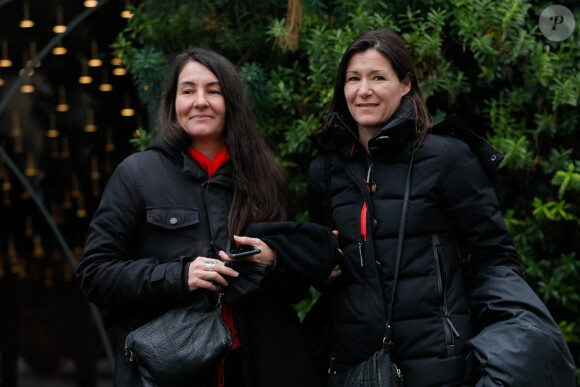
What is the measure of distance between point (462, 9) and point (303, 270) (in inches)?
69.4

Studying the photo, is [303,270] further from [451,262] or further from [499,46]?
[499,46]

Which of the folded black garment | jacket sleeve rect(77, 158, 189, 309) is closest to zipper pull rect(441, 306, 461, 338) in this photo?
the folded black garment

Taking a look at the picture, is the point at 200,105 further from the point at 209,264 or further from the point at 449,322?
the point at 449,322

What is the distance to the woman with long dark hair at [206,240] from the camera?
2.68 meters

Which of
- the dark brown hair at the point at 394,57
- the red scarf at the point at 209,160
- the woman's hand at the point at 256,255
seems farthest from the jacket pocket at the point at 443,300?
the red scarf at the point at 209,160

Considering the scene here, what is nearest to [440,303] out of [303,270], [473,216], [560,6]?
[473,216]

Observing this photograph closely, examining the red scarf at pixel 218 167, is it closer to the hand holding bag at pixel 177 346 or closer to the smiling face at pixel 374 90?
the hand holding bag at pixel 177 346

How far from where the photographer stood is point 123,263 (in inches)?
107

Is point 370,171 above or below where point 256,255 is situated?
above

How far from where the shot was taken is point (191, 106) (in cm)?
292

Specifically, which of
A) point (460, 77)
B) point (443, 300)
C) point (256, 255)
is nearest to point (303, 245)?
point (256, 255)

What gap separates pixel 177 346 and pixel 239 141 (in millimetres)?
903

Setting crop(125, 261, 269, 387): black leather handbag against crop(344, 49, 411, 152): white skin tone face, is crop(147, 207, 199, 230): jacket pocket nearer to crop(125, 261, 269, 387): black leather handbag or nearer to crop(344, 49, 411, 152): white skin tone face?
crop(125, 261, 269, 387): black leather handbag

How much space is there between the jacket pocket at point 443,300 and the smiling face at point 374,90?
0.53m
